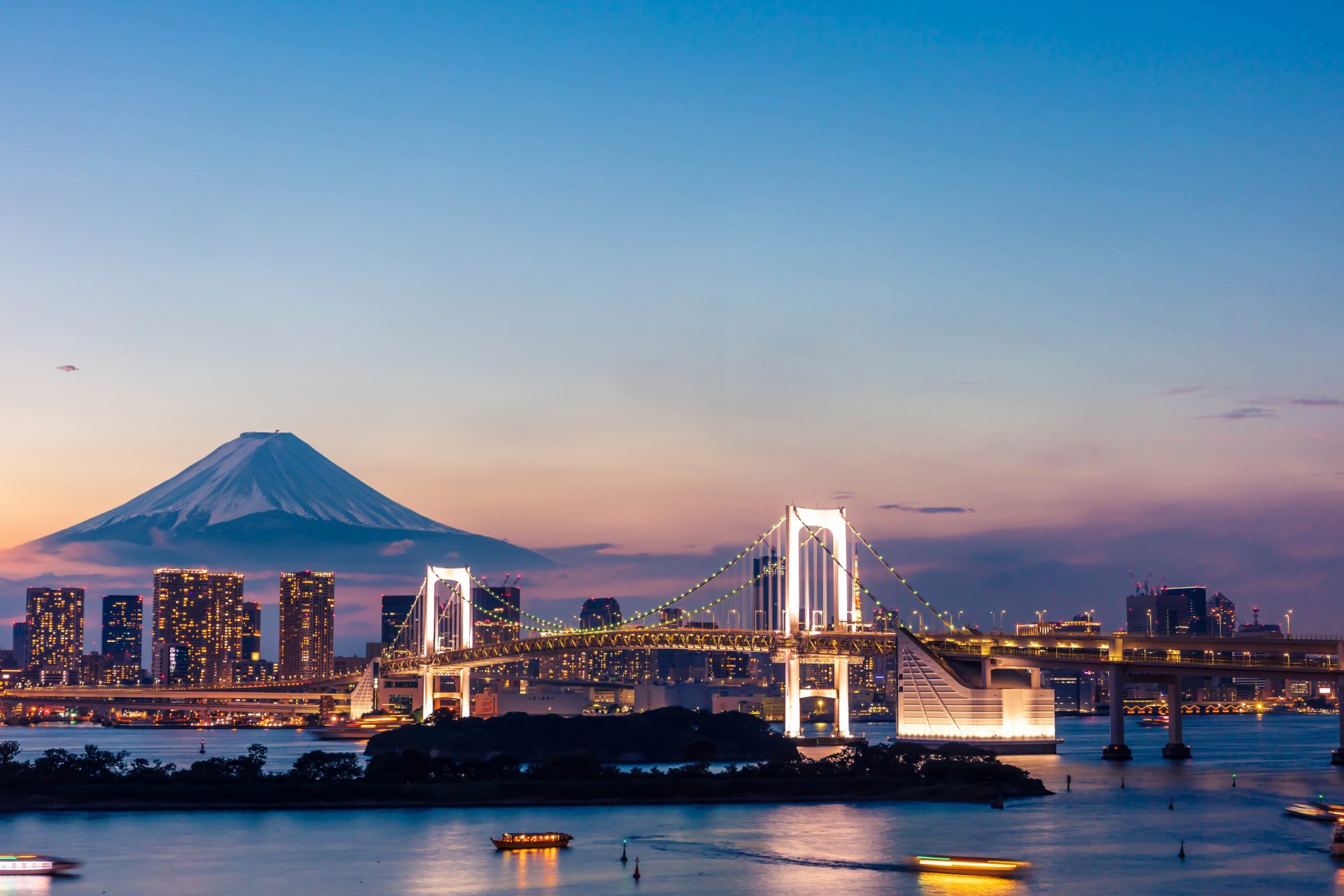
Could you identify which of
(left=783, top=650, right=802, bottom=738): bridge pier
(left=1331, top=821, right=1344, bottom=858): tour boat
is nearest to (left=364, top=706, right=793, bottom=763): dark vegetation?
(left=783, top=650, right=802, bottom=738): bridge pier

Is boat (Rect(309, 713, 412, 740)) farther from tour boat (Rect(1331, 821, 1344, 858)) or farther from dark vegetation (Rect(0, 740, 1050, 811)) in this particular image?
tour boat (Rect(1331, 821, 1344, 858))

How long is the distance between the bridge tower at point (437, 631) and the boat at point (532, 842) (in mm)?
71273

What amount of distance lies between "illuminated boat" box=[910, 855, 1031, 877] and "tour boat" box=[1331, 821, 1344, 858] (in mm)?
8773

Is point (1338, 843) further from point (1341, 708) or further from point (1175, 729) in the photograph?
point (1175, 729)

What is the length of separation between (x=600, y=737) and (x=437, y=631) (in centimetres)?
4920

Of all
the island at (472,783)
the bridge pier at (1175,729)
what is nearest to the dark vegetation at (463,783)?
the island at (472,783)

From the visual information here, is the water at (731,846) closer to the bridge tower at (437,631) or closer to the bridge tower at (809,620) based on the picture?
the bridge tower at (809,620)

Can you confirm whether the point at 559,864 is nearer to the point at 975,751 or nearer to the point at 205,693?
the point at 975,751

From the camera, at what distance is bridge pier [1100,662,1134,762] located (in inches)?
3258

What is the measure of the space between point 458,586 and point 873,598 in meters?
53.6

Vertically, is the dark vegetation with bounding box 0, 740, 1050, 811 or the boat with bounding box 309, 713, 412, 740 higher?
the dark vegetation with bounding box 0, 740, 1050, 811

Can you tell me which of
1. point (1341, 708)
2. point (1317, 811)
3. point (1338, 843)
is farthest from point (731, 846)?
point (1341, 708)

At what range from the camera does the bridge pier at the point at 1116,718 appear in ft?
271

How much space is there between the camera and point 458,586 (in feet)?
461
